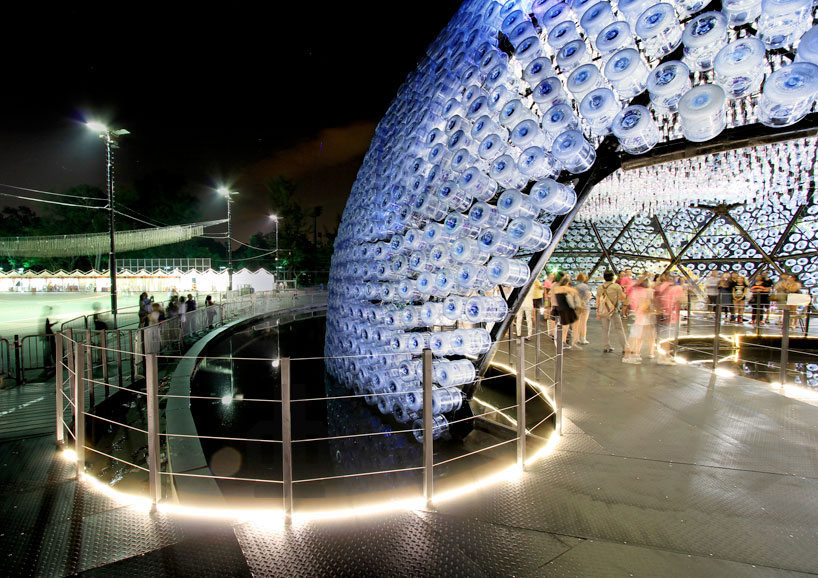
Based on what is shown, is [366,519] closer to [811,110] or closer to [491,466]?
[491,466]

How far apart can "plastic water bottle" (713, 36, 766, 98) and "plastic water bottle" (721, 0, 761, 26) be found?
10.1 inches

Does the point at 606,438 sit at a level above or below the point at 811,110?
below

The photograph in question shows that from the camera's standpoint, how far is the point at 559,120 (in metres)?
3.43

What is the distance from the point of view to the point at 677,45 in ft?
10.1

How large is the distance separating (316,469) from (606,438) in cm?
276

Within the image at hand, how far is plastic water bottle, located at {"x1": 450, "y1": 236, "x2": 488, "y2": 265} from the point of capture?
4.03m

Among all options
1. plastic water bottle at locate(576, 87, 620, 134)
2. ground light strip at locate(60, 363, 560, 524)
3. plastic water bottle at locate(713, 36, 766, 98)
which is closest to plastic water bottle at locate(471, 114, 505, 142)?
plastic water bottle at locate(576, 87, 620, 134)

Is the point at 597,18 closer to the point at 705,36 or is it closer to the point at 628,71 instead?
the point at 628,71

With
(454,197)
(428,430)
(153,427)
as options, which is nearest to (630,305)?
(454,197)

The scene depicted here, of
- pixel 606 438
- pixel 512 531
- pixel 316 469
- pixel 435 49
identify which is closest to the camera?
pixel 512 531

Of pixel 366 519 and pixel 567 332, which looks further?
pixel 567 332

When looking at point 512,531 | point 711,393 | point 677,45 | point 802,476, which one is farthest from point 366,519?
point 711,393

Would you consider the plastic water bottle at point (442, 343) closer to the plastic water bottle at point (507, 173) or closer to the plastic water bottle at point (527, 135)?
the plastic water bottle at point (507, 173)

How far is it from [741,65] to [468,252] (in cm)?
234
